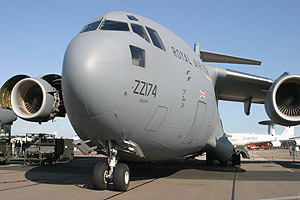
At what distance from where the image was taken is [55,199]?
5.28 m

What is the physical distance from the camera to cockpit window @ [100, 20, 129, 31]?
590 cm

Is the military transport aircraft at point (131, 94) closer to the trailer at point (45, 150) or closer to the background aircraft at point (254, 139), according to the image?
the trailer at point (45, 150)

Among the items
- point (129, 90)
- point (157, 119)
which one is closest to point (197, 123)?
point (157, 119)

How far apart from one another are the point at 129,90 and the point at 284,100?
6008 millimetres

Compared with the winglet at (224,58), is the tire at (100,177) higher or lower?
lower

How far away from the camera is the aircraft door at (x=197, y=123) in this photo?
739cm

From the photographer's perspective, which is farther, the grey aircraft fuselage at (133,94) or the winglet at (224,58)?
the winglet at (224,58)

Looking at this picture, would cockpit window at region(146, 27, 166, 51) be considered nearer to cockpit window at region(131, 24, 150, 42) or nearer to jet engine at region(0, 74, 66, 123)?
cockpit window at region(131, 24, 150, 42)

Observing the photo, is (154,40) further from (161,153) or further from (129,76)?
(161,153)

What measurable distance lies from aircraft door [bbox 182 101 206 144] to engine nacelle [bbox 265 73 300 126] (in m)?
2.20

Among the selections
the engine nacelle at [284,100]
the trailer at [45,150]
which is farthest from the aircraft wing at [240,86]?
the trailer at [45,150]

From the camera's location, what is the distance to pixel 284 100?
30.3 feet

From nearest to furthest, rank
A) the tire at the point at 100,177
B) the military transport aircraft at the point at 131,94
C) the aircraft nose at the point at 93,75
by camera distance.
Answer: the aircraft nose at the point at 93,75, the military transport aircraft at the point at 131,94, the tire at the point at 100,177

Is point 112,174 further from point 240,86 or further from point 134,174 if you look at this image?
point 240,86
